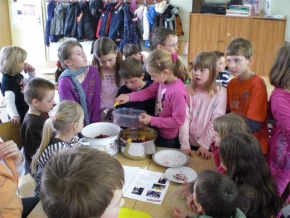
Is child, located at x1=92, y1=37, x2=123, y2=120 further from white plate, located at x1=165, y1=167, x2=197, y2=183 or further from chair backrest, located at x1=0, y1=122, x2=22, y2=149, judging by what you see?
white plate, located at x1=165, y1=167, x2=197, y2=183

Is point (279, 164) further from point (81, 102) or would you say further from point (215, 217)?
point (81, 102)

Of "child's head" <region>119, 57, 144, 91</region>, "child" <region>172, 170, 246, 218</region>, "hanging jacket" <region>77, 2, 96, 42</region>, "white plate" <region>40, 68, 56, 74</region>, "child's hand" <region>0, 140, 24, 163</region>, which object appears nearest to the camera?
"child" <region>172, 170, 246, 218</region>

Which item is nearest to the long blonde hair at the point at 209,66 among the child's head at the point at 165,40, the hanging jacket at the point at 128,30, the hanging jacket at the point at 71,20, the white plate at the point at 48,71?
the child's head at the point at 165,40

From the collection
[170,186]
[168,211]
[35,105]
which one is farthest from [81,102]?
[168,211]

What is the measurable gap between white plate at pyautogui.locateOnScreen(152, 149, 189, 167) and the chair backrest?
3.14 feet

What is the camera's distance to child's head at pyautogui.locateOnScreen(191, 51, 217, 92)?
2.01 meters

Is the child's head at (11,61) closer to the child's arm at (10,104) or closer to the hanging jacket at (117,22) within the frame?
the child's arm at (10,104)

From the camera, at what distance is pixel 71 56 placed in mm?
2258

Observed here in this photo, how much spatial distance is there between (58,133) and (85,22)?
4.02 meters

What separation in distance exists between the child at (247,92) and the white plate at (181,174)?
49 cm

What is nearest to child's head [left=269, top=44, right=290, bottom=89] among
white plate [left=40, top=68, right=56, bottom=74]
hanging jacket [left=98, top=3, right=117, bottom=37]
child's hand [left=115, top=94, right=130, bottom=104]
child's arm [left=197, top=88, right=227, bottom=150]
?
child's arm [left=197, top=88, right=227, bottom=150]

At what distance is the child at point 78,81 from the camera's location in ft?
7.31

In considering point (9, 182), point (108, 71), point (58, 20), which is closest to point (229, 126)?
point (9, 182)

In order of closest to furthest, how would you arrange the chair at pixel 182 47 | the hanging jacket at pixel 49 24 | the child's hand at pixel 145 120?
the child's hand at pixel 145 120, the chair at pixel 182 47, the hanging jacket at pixel 49 24
